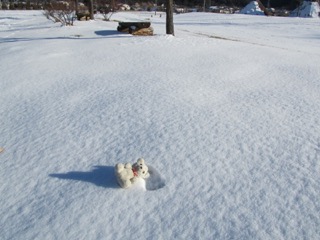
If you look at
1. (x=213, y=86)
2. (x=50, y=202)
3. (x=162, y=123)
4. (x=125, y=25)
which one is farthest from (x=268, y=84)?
(x=125, y=25)

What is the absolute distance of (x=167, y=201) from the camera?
325 centimetres

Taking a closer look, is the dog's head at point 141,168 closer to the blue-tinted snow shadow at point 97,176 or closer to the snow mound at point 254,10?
the blue-tinted snow shadow at point 97,176

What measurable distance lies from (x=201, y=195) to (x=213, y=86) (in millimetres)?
3536

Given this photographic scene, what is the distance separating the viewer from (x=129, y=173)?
3.41 m

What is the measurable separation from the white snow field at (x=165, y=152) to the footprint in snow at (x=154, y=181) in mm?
13

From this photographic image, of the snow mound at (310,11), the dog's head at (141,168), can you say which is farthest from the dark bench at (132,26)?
the snow mound at (310,11)

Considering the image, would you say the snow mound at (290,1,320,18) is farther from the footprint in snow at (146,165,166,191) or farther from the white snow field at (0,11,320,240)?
the footprint in snow at (146,165,166,191)

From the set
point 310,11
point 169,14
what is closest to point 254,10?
point 310,11

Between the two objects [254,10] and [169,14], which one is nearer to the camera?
[169,14]

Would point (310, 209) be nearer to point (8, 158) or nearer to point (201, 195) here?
point (201, 195)

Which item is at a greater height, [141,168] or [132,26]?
[132,26]

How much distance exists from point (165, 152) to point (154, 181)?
57 cm

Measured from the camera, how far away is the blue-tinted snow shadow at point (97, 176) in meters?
3.55

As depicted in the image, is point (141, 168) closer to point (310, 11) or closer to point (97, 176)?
point (97, 176)
